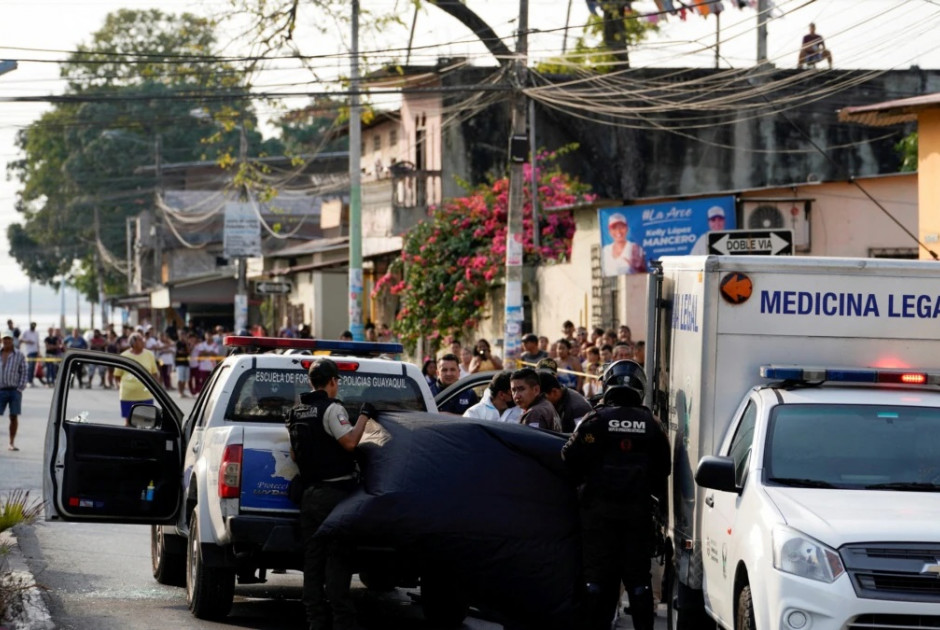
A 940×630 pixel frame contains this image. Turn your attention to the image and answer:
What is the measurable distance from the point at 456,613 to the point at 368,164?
37461mm

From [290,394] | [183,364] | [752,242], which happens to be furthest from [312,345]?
[183,364]

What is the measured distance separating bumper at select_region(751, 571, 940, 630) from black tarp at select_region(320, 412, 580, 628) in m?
1.89

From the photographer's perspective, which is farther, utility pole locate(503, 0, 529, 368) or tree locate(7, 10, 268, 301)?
tree locate(7, 10, 268, 301)

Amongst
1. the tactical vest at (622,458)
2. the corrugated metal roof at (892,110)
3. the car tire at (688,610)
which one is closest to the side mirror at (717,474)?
the tactical vest at (622,458)

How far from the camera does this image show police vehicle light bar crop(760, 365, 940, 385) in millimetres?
8578

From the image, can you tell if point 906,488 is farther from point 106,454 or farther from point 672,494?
point 106,454

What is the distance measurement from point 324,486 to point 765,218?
49.7 ft

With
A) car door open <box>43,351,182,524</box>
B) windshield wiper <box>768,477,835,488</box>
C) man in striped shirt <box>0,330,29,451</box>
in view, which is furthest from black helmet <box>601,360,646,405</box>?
man in striped shirt <box>0,330,29,451</box>

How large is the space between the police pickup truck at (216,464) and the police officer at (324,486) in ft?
1.01

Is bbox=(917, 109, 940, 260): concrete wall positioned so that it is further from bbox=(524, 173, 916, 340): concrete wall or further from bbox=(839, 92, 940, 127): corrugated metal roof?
bbox=(524, 173, 916, 340): concrete wall

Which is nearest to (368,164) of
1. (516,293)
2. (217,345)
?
(217,345)

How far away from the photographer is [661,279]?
10828mm

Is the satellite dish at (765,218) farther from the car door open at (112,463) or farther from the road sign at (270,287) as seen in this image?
the road sign at (270,287)

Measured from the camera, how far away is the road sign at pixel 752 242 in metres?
15.1
